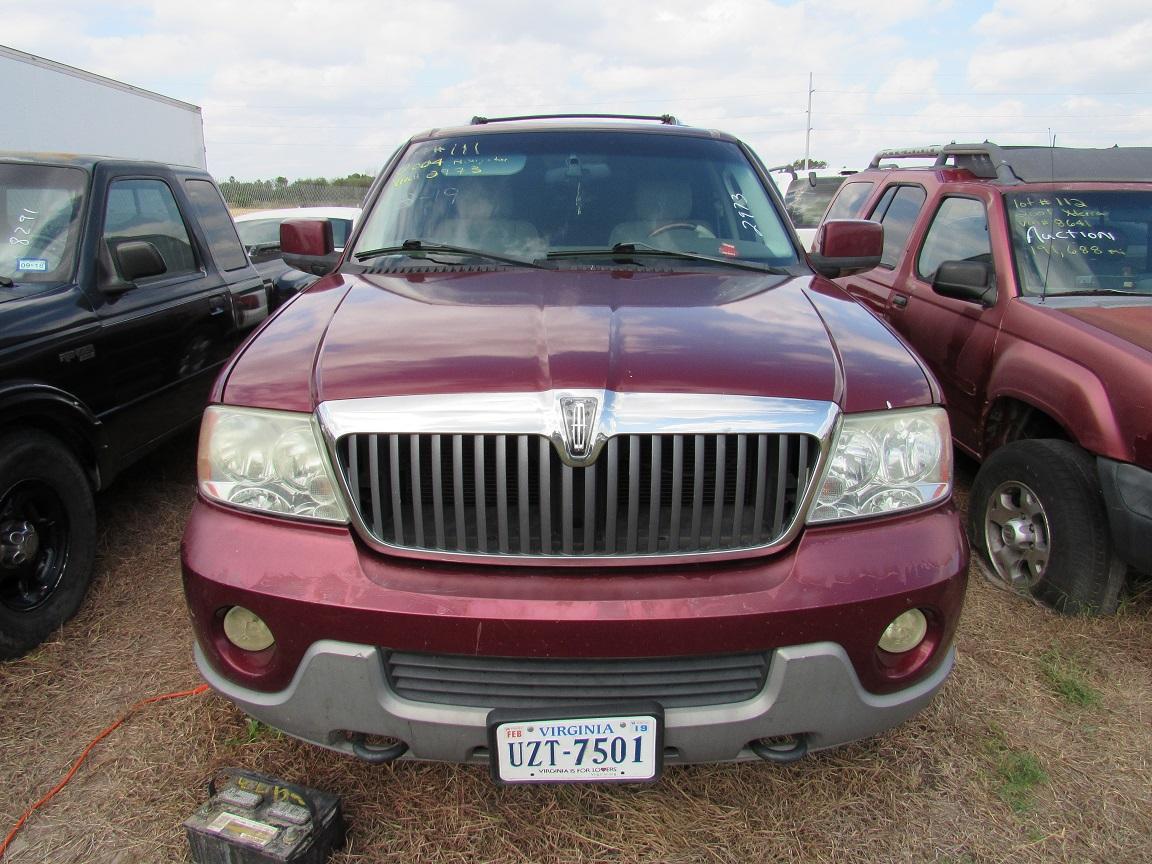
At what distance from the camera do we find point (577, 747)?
69.3 inches

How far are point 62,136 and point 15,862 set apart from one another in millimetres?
10187

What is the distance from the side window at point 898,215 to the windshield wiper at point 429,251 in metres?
2.92

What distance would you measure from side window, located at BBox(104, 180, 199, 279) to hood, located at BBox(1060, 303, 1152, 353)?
4136 millimetres

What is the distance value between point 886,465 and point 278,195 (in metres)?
25.0

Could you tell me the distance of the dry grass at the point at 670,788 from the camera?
2.07 metres

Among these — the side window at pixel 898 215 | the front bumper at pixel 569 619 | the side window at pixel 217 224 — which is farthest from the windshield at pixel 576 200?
the side window at pixel 898 215

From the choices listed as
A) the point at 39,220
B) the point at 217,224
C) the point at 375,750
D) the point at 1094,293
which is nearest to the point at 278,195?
the point at 217,224

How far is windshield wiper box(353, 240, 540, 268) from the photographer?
2725 millimetres

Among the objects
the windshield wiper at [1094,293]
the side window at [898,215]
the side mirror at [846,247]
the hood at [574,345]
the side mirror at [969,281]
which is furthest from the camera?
the side window at [898,215]

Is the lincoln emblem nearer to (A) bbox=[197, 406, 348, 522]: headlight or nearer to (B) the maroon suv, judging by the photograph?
(B) the maroon suv

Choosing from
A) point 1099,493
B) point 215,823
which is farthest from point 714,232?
point 215,823

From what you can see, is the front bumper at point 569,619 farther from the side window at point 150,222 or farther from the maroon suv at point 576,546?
the side window at point 150,222

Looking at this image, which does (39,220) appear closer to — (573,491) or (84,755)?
(84,755)

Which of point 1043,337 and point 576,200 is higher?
point 576,200
